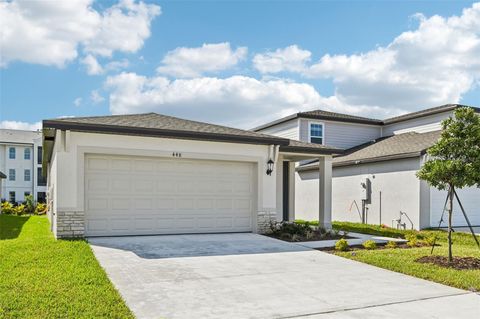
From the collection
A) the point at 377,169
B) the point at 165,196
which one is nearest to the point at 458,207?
the point at 377,169

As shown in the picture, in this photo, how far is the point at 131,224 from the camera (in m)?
11.6

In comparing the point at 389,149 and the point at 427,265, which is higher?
the point at 389,149

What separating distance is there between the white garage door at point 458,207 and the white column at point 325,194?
4.25 metres

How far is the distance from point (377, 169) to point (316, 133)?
174 inches

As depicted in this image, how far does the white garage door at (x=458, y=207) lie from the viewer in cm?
1580

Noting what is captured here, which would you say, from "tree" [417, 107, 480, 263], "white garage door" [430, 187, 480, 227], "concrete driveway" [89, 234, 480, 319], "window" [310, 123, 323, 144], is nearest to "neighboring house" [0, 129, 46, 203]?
"window" [310, 123, 323, 144]

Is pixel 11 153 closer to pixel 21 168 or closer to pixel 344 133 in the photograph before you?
pixel 21 168

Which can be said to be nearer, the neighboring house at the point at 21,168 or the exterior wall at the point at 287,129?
the exterior wall at the point at 287,129

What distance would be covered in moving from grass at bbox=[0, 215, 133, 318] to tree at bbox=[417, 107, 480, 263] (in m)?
6.56

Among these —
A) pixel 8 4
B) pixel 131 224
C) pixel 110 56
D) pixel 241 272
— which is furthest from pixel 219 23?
pixel 241 272

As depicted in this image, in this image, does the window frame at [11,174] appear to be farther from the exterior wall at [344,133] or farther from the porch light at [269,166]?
the porch light at [269,166]

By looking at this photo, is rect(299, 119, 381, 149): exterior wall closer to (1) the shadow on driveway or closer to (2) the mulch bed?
(1) the shadow on driveway

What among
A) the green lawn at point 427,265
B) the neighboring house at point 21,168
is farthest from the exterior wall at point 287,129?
the neighboring house at point 21,168

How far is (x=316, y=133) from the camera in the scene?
21.2 metres
